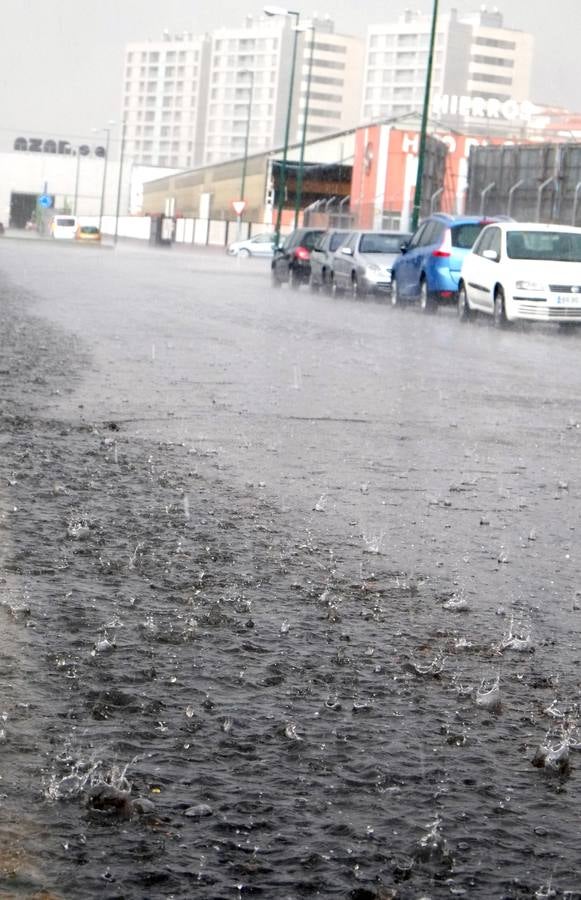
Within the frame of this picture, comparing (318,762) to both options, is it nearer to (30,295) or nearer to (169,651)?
(169,651)

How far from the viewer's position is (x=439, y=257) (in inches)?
1070

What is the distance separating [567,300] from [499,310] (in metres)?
1.16

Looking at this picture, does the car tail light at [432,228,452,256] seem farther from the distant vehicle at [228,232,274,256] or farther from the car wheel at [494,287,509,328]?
the distant vehicle at [228,232,274,256]

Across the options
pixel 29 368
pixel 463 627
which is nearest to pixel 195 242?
pixel 29 368

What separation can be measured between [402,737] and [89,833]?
38.0 inches

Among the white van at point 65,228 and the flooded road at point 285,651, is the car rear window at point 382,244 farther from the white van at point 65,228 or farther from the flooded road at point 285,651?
the white van at point 65,228

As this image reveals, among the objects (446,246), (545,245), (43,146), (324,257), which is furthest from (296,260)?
(43,146)

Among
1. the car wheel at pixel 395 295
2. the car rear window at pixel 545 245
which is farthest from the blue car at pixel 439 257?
the car rear window at pixel 545 245

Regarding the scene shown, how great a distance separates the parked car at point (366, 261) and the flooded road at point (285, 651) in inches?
872

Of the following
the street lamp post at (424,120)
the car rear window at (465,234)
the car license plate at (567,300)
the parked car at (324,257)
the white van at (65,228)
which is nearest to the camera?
the car license plate at (567,300)

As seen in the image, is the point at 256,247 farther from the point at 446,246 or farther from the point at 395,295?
the point at 446,246

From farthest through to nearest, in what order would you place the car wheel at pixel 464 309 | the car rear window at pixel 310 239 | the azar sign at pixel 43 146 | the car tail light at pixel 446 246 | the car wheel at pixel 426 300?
1. the azar sign at pixel 43 146
2. the car rear window at pixel 310 239
3. the car wheel at pixel 426 300
4. the car tail light at pixel 446 246
5. the car wheel at pixel 464 309

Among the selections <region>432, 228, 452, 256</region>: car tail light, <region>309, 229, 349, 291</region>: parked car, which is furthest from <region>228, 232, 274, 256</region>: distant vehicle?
<region>432, 228, 452, 256</region>: car tail light

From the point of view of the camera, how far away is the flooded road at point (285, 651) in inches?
114
